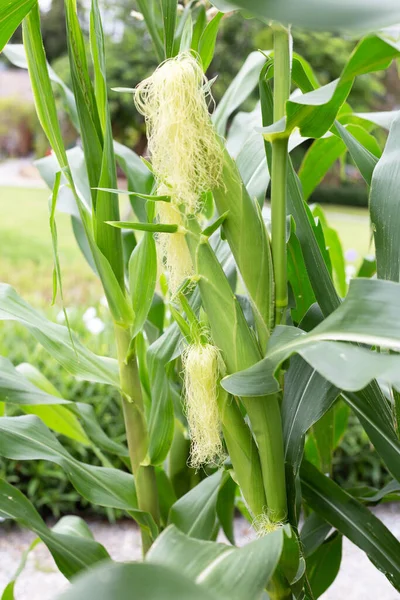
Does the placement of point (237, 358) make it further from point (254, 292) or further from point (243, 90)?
Answer: point (243, 90)

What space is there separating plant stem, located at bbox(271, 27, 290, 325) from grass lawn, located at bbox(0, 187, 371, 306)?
1.80 metres

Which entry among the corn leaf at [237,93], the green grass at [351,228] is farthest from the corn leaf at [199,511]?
the green grass at [351,228]

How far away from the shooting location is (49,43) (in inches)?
305

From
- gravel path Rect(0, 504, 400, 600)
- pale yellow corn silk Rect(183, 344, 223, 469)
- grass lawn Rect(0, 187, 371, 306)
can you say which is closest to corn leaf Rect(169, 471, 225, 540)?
pale yellow corn silk Rect(183, 344, 223, 469)

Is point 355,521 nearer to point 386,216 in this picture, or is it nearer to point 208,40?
point 386,216

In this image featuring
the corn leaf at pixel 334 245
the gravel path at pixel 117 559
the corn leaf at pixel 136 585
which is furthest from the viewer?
the gravel path at pixel 117 559

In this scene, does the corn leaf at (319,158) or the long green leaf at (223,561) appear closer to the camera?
the long green leaf at (223,561)

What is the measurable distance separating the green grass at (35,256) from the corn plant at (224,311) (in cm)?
162

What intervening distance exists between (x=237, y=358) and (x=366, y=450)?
1.32 meters

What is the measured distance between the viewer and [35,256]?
3662 millimetres

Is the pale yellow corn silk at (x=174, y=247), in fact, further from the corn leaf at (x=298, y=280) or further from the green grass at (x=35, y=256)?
the green grass at (x=35, y=256)

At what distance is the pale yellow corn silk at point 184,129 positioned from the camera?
15.4 inches

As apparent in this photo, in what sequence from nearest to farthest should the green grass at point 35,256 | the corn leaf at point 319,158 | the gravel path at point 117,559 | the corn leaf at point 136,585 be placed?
the corn leaf at point 136,585 < the corn leaf at point 319,158 < the gravel path at point 117,559 < the green grass at point 35,256

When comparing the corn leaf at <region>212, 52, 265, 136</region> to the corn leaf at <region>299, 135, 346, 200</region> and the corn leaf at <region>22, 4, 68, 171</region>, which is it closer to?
the corn leaf at <region>299, 135, 346, 200</region>
